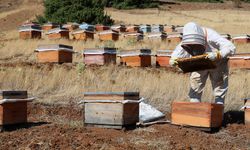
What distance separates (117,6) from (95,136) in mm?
55882

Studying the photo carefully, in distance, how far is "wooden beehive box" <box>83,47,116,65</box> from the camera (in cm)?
1712

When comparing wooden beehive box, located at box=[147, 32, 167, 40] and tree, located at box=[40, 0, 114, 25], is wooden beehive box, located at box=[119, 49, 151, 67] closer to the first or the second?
wooden beehive box, located at box=[147, 32, 167, 40]

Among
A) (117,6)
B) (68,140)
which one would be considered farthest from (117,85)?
(117,6)

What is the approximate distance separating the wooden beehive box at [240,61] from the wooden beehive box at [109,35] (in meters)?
8.41

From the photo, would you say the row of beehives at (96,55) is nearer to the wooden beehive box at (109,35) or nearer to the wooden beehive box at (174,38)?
the wooden beehive box at (174,38)

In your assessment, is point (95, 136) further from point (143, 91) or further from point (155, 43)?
point (155, 43)

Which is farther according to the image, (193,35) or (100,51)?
(100,51)

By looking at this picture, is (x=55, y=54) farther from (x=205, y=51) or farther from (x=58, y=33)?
(x=205, y=51)

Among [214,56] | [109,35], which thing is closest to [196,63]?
[214,56]

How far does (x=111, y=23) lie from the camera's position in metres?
40.1

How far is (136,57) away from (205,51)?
28.7 feet

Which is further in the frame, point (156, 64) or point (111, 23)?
point (111, 23)

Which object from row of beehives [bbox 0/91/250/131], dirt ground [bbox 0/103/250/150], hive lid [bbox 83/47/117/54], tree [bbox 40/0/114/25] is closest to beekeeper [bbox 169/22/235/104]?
row of beehives [bbox 0/91/250/131]

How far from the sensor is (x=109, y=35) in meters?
25.6
